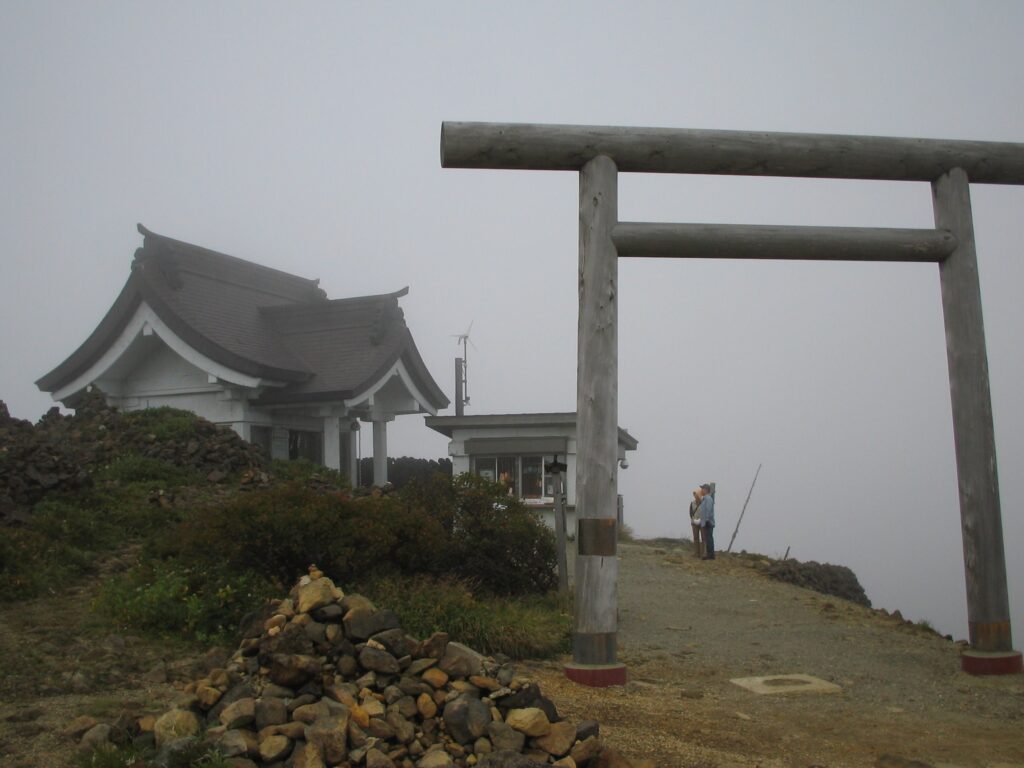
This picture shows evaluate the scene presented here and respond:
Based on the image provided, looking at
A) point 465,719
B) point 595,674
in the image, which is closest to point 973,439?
point 595,674

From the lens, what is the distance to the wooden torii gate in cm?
905

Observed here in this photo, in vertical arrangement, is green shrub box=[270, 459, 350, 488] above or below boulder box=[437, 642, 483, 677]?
above

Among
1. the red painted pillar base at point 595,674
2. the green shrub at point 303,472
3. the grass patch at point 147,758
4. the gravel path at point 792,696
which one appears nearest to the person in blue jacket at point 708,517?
the gravel path at point 792,696

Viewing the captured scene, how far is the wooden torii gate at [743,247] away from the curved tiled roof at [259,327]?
1359 cm

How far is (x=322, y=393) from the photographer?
22688mm

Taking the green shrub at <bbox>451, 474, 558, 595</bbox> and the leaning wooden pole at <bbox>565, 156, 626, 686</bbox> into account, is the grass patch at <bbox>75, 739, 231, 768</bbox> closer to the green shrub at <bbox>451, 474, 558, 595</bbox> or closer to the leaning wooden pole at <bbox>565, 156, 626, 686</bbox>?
the leaning wooden pole at <bbox>565, 156, 626, 686</bbox>

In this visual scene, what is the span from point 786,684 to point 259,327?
18656 millimetres

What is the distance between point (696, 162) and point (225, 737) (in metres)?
6.76

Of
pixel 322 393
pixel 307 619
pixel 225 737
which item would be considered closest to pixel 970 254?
pixel 307 619

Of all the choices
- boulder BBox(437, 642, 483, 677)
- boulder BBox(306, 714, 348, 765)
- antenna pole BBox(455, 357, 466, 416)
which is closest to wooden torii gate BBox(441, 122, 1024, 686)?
boulder BBox(437, 642, 483, 677)

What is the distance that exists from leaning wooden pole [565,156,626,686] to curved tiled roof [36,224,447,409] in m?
13.6

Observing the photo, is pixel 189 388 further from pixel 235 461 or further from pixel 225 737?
pixel 225 737

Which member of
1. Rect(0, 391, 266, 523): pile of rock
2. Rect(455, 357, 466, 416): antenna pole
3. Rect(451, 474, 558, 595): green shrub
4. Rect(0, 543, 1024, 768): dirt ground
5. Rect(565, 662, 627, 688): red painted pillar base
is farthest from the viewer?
Rect(455, 357, 466, 416): antenna pole

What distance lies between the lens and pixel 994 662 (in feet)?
32.5
